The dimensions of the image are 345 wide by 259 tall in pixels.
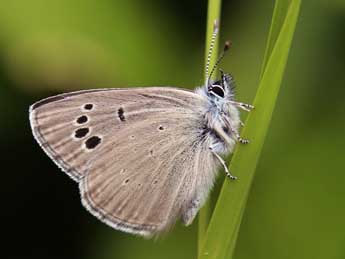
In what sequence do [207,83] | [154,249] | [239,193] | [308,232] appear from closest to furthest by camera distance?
[239,193], [207,83], [308,232], [154,249]

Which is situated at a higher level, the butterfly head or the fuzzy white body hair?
the butterfly head

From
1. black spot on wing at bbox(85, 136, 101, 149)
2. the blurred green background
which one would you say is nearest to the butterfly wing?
black spot on wing at bbox(85, 136, 101, 149)

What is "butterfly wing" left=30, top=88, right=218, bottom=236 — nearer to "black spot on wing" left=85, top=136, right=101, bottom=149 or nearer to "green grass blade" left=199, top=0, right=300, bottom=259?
"black spot on wing" left=85, top=136, right=101, bottom=149

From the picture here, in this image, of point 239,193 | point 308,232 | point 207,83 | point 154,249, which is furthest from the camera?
point 154,249

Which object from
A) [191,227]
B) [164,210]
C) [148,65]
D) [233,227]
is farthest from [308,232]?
[233,227]

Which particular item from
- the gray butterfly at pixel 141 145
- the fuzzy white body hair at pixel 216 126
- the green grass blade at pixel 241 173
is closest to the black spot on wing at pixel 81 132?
the gray butterfly at pixel 141 145

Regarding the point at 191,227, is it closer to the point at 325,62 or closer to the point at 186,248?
the point at 186,248

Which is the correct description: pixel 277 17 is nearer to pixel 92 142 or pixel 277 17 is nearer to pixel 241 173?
pixel 241 173

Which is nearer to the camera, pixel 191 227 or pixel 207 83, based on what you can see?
pixel 207 83

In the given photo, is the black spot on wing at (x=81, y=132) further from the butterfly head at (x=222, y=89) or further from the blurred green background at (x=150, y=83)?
the blurred green background at (x=150, y=83)
